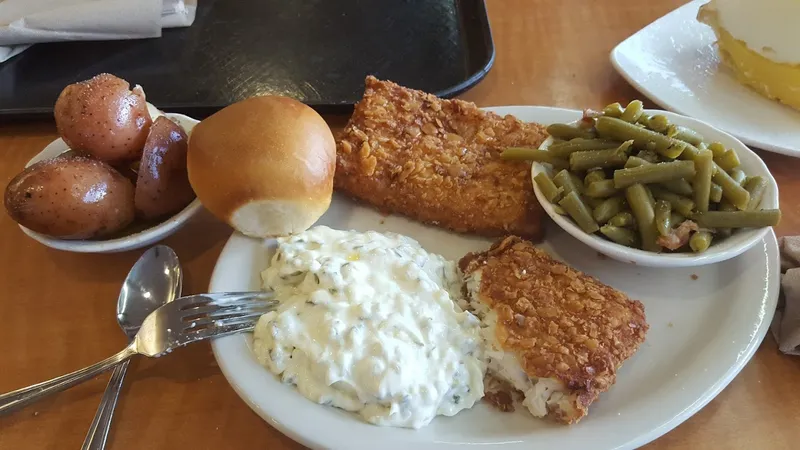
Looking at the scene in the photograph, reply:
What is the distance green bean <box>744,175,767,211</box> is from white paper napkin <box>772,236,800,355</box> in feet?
0.70

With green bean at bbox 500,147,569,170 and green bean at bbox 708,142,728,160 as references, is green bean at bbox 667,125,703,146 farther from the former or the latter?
green bean at bbox 500,147,569,170

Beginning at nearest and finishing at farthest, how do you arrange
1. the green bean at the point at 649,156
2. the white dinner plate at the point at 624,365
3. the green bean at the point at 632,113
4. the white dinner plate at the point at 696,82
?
the white dinner plate at the point at 624,365
the green bean at the point at 649,156
the green bean at the point at 632,113
the white dinner plate at the point at 696,82

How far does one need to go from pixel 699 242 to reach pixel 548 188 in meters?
0.40

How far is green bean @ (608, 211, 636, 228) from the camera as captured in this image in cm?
155

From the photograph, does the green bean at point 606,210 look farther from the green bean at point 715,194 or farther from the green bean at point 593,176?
the green bean at point 715,194

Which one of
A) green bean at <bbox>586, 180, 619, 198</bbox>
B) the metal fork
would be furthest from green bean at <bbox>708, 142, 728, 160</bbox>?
the metal fork

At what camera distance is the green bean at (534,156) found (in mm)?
1716

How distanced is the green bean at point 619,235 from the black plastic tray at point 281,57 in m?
0.92

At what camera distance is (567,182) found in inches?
63.8

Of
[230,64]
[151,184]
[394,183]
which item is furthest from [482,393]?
[230,64]

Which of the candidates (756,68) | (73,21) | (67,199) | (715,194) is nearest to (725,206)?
(715,194)

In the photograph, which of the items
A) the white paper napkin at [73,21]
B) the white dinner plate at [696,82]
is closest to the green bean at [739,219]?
the white dinner plate at [696,82]

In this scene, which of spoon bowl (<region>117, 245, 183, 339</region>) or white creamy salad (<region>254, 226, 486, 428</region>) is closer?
white creamy salad (<region>254, 226, 486, 428</region>)

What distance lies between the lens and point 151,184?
1617mm
